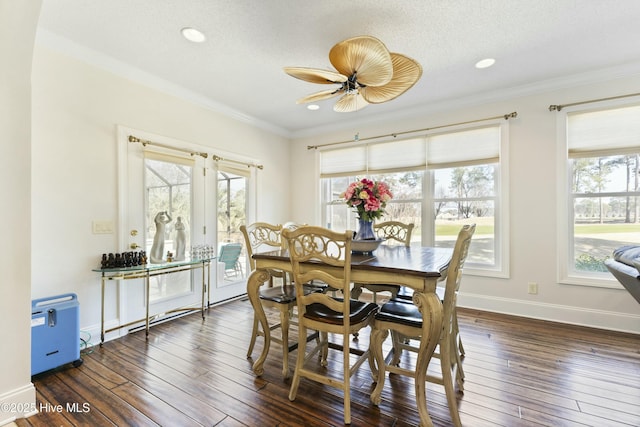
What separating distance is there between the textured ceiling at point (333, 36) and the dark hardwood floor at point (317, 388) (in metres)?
2.70

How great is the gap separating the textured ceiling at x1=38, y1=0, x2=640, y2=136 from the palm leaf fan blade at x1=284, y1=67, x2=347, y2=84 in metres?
0.47

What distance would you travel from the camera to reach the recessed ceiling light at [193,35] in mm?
2267

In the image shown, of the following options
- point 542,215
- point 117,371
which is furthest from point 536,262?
point 117,371

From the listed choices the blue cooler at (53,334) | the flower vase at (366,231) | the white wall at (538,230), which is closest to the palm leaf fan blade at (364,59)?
the flower vase at (366,231)

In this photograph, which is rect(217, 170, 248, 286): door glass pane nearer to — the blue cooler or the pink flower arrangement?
the blue cooler

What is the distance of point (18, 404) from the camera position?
1.63 meters

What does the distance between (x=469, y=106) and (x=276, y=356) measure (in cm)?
373

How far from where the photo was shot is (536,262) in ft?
10.6

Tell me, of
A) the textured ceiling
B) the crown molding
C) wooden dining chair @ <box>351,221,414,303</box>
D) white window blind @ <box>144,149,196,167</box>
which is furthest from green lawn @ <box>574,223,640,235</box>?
white window blind @ <box>144,149,196,167</box>

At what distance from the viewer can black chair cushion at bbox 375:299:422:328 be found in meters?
1.63

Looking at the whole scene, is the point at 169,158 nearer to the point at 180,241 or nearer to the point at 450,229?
the point at 180,241

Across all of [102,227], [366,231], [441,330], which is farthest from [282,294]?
[102,227]

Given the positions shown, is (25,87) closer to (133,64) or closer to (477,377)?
(133,64)

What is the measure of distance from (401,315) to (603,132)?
10.5 feet
